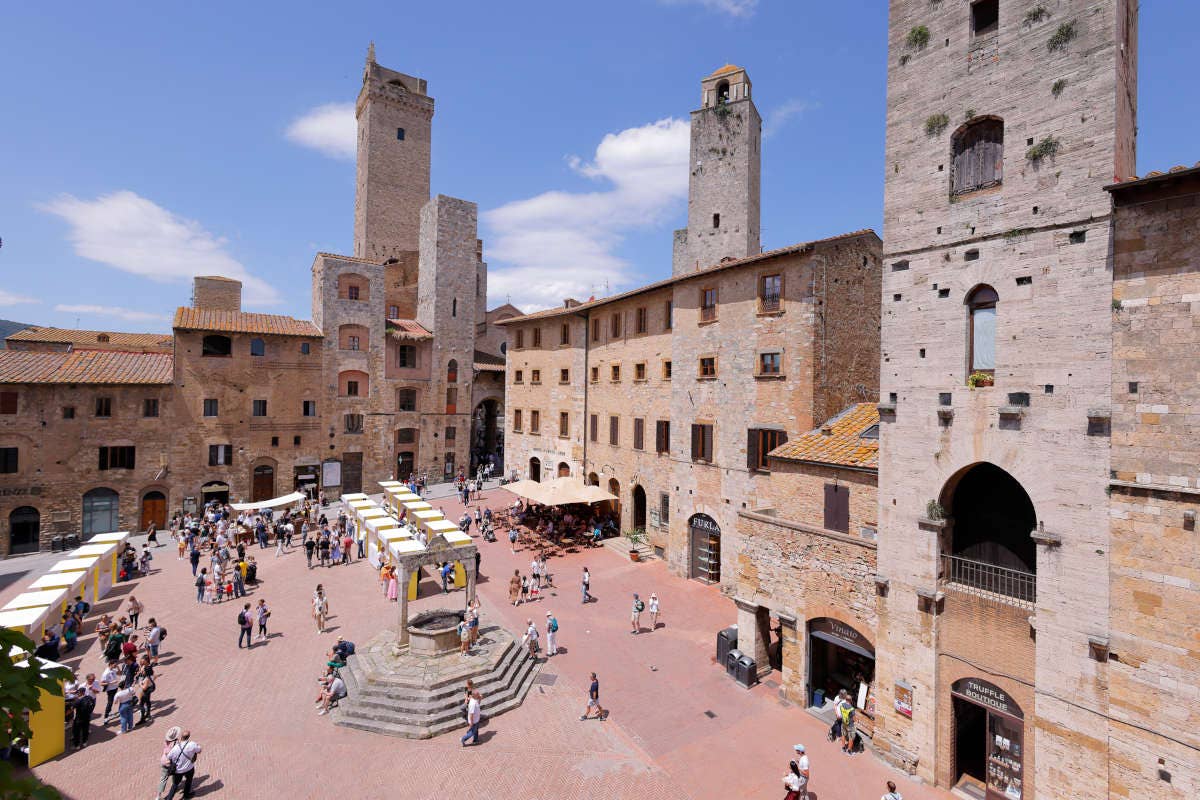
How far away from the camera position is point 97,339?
4056cm

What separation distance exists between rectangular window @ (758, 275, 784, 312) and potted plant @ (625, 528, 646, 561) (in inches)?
488

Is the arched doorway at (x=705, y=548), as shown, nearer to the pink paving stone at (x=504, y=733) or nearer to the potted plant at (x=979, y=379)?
the pink paving stone at (x=504, y=733)

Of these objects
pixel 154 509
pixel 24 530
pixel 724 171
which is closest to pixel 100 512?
pixel 154 509

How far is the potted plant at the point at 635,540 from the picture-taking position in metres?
26.7

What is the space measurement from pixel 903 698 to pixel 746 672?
4.41m

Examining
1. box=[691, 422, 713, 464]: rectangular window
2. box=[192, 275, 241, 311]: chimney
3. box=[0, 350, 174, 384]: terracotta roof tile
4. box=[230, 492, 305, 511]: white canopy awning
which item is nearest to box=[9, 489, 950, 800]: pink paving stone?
box=[691, 422, 713, 464]: rectangular window

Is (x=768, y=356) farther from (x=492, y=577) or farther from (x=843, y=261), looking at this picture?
(x=492, y=577)

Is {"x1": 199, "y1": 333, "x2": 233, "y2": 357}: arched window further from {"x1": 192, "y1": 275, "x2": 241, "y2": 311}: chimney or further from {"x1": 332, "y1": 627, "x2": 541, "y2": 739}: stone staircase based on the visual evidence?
{"x1": 332, "y1": 627, "x2": 541, "y2": 739}: stone staircase

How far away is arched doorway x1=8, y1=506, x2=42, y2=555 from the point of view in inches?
1117

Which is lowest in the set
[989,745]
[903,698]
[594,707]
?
[594,707]

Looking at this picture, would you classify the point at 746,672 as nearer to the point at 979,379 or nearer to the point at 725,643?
the point at 725,643

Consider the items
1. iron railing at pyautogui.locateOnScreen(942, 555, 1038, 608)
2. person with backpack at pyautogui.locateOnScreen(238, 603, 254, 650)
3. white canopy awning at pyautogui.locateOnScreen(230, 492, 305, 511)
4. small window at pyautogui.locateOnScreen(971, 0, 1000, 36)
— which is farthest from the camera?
white canopy awning at pyautogui.locateOnScreen(230, 492, 305, 511)

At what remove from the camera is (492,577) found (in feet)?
80.1

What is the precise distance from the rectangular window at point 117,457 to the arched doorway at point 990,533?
37.6 meters
